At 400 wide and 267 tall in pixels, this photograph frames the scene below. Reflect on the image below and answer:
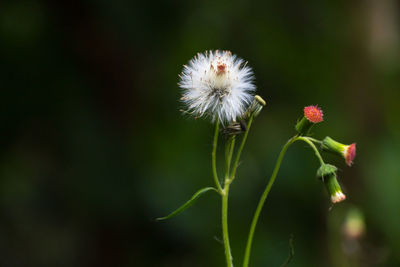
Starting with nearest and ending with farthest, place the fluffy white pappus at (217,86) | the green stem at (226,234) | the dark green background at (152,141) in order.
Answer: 1. the green stem at (226,234)
2. the fluffy white pappus at (217,86)
3. the dark green background at (152,141)

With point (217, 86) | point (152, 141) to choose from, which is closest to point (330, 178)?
point (217, 86)

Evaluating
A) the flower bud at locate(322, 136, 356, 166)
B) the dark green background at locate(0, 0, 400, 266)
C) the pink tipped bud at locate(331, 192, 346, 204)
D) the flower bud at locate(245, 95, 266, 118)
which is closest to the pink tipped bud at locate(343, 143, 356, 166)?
the flower bud at locate(322, 136, 356, 166)

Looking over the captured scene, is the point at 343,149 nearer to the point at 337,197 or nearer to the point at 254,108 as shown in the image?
the point at 337,197

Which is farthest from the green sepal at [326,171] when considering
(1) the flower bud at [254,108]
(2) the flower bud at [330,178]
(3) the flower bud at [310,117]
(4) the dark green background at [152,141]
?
(4) the dark green background at [152,141]

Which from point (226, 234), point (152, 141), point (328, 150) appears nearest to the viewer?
point (226, 234)

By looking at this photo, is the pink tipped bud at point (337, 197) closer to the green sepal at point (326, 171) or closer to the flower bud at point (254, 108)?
the green sepal at point (326, 171)

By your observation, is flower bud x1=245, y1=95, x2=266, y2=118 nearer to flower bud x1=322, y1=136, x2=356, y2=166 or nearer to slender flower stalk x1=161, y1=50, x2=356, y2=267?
slender flower stalk x1=161, y1=50, x2=356, y2=267
